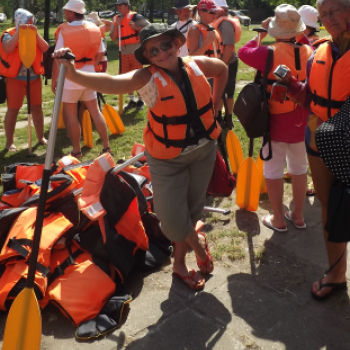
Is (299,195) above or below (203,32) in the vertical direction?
below

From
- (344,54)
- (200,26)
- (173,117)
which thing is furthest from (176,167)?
(200,26)

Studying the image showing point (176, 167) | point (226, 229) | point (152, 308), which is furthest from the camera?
point (226, 229)

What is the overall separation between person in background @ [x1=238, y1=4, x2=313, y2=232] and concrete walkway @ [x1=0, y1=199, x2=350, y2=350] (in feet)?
1.55

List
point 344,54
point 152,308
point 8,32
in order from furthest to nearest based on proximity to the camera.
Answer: point 8,32 → point 152,308 → point 344,54

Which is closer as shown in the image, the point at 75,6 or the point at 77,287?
the point at 77,287

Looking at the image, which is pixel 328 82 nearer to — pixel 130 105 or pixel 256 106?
pixel 256 106

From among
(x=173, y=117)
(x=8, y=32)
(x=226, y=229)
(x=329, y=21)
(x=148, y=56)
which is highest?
(x=329, y=21)

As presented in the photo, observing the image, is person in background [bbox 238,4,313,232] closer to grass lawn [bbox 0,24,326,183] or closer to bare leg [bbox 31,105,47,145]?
grass lawn [bbox 0,24,326,183]

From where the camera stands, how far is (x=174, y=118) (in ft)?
9.15

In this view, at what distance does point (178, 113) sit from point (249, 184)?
1.72 m

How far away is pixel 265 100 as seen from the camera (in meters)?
3.52

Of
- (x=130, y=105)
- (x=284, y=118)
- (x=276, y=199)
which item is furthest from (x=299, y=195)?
(x=130, y=105)

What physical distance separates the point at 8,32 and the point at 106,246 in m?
3.63

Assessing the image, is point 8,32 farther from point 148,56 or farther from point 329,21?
point 329,21
